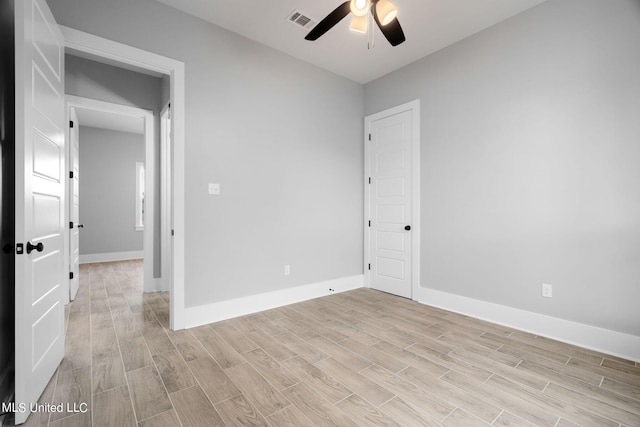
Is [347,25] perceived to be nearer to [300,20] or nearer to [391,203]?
[300,20]

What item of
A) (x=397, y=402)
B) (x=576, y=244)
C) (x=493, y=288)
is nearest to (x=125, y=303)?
(x=397, y=402)

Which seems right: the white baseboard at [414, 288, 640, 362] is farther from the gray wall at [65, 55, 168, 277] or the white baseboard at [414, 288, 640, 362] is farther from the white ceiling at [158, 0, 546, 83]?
the gray wall at [65, 55, 168, 277]

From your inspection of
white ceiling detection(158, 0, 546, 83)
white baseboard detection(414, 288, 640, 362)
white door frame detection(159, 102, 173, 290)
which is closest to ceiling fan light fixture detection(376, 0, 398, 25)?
white ceiling detection(158, 0, 546, 83)

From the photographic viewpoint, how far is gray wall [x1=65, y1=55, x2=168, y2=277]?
140 inches

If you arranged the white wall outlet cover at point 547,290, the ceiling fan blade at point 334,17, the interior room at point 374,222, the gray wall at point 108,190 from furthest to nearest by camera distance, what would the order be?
the gray wall at point 108,190
the white wall outlet cover at point 547,290
the ceiling fan blade at point 334,17
the interior room at point 374,222

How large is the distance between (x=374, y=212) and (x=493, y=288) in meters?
1.79

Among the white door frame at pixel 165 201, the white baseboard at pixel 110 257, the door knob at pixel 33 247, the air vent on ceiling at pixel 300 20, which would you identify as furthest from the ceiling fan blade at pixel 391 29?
the white baseboard at pixel 110 257

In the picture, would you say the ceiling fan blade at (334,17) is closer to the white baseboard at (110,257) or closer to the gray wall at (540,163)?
the gray wall at (540,163)

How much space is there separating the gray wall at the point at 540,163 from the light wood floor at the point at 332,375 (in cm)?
51

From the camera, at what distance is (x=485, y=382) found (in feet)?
6.31

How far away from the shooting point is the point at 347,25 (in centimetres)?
303

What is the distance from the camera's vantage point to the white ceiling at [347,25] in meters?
2.66

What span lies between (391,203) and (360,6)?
2.51 m

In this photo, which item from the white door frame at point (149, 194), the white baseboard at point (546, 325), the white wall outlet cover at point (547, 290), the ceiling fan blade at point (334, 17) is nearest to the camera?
the ceiling fan blade at point (334, 17)
